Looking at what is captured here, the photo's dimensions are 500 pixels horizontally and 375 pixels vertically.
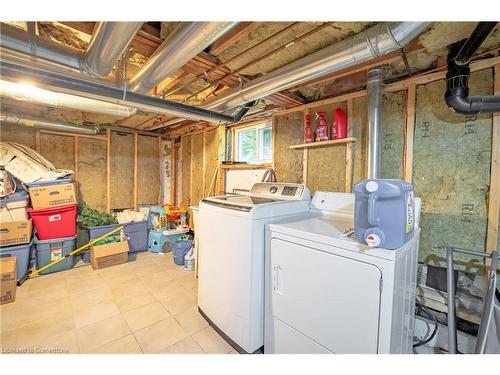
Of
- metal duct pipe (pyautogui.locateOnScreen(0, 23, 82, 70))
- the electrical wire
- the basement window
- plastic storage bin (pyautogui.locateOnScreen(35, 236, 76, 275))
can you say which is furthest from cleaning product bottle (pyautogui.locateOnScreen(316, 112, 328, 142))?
plastic storage bin (pyautogui.locateOnScreen(35, 236, 76, 275))

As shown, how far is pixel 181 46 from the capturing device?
Answer: 1.27 m

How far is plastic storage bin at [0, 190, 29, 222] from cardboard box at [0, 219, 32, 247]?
0.12m

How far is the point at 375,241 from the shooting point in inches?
40.7

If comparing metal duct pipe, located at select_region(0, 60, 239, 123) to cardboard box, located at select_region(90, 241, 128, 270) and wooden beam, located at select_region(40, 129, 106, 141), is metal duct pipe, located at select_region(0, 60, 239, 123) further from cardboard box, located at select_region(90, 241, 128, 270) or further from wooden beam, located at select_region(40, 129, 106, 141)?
wooden beam, located at select_region(40, 129, 106, 141)

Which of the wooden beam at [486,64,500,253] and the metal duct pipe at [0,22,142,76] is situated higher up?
the metal duct pipe at [0,22,142,76]

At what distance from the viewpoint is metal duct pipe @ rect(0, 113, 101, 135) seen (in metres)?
2.96

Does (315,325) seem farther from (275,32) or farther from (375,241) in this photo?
(275,32)

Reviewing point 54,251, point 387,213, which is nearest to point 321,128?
point 387,213

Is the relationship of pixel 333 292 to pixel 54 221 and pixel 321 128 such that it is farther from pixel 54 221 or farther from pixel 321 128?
pixel 54 221

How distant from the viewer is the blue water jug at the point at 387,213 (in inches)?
39.7

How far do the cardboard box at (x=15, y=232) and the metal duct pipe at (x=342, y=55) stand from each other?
3146mm

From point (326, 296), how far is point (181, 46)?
5.41ft

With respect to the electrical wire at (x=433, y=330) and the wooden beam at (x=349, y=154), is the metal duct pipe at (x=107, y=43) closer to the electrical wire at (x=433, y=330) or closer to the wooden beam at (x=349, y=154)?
the wooden beam at (x=349, y=154)

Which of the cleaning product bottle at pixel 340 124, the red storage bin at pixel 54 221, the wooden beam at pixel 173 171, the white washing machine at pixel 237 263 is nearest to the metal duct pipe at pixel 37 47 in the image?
the white washing machine at pixel 237 263
